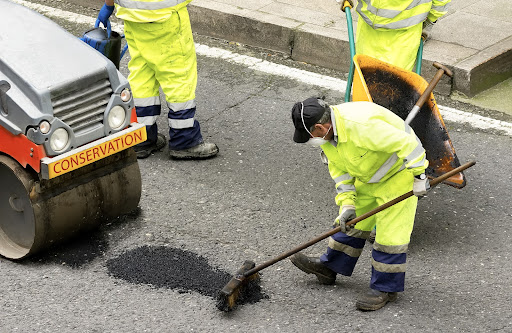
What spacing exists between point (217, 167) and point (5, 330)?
2.08 metres

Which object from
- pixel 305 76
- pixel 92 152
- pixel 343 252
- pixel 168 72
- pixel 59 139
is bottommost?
pixel 305 76

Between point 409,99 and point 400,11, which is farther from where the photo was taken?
point 400,11

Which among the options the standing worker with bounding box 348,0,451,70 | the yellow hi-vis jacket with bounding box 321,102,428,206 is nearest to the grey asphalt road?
the yellow hi-vis jacket with bounding box 321,102,428,206

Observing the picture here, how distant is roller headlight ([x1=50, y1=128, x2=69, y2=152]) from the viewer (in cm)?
445

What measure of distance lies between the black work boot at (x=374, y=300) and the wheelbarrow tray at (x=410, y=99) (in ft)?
3.04

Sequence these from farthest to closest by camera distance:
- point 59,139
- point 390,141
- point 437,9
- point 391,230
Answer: point 437,9, point 59,139, point 391,230, point 390,141

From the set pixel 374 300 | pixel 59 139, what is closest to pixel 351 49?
pixel 374 300

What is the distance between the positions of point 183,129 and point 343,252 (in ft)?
5.93

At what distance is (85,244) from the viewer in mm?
4973

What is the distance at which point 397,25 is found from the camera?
18.1ft

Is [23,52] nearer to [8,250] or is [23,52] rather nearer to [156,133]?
[8,250]

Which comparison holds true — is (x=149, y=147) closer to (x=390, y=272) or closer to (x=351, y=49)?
(x=351, y=49)

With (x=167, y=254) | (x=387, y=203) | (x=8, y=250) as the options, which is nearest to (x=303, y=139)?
(x=387, y=203)

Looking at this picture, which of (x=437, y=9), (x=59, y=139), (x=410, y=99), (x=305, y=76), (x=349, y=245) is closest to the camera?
(x=59, y=139)
